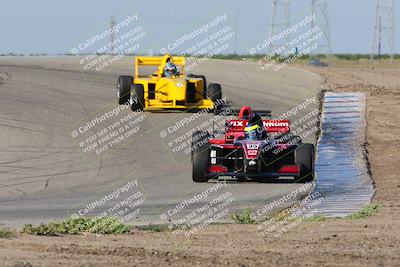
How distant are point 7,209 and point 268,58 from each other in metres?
47.8

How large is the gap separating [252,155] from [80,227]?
611 cm

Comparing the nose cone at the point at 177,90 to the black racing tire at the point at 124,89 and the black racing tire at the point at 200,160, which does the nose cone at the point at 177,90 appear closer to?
the black racing tire at the point at 124,89

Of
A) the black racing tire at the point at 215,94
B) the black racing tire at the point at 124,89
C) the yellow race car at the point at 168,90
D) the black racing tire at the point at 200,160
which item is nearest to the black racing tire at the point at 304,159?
the black racing tire at the point at 200,160

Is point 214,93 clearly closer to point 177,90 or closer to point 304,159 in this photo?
point 177,90

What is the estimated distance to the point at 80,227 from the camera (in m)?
13.6

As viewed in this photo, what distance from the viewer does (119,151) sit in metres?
24.4

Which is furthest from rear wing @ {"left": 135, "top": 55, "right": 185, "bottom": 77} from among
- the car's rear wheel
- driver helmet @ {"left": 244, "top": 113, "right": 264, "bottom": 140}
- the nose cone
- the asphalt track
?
driver helmet @ {"left": 244, "top": 113, "right": 264, "bottom": 140}

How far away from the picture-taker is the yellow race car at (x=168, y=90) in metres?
30.9

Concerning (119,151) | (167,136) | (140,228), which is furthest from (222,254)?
(167,136)

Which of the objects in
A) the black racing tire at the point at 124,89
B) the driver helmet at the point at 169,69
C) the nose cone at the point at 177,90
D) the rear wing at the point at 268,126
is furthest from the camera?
the black racing tire at the point at 124,89

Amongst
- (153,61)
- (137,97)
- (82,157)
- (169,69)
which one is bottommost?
(82,157)

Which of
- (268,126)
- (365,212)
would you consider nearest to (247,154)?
(268,126)

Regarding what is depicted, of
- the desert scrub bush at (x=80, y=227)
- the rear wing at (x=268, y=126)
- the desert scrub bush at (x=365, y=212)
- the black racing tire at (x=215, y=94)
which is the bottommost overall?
the desert scrub bush at (x=365, y=212)

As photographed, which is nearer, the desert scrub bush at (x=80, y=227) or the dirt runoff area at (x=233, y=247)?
the dirt runoff area at (x=233, y=247)
